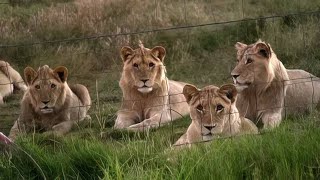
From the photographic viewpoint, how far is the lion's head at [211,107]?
634 centimetres

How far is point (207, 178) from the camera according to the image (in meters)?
5.14

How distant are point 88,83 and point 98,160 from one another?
548 centimetres

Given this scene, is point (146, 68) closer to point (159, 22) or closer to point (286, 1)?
point (159, 22)

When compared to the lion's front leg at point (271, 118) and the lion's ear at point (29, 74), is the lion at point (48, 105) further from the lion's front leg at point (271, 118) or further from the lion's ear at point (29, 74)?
the lion's front leg at point (271, 118)

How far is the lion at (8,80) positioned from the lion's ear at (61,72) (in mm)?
2330

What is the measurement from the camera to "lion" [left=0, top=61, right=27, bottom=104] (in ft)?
35.0

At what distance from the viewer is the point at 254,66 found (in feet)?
25.0

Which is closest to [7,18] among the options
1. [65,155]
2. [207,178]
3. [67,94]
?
[67,94]

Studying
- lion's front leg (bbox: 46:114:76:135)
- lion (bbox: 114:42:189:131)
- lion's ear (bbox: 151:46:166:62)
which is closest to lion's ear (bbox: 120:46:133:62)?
lion (bbox: 114:42:189:131)

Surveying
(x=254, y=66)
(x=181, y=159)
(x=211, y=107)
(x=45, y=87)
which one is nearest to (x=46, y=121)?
(x=45, y=87)

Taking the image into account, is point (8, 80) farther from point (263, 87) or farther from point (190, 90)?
point (190, 90)

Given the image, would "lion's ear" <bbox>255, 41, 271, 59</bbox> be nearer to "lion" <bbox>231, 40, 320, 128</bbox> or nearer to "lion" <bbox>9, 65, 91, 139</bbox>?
"lion" <bbox>231, 40, 320, 128</bbox>

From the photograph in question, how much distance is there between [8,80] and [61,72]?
2781 millimetres

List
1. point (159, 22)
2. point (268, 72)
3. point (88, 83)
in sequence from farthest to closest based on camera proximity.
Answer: point (159, 22), point (88, 83), point (268, 72)
